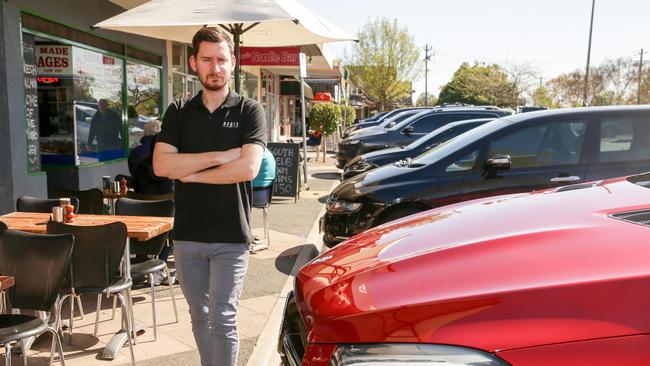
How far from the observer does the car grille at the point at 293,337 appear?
2.00 m

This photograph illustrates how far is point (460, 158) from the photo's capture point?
5.86 meters

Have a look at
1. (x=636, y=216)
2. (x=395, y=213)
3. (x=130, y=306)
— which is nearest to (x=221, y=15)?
(x=395, y=213)

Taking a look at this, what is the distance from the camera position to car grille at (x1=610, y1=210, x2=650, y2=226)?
1.95 metres

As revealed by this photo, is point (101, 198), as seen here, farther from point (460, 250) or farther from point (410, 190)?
point (460, 250)

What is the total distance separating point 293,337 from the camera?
2102mm

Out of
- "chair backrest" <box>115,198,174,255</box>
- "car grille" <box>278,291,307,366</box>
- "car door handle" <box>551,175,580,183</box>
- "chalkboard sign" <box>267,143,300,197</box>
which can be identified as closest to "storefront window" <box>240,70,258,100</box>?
"chalkboard sign" <box>267,143,300,197</box>

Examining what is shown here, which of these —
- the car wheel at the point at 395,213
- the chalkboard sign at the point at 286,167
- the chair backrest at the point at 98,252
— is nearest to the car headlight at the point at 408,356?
the chair backrest at the point at 98,252

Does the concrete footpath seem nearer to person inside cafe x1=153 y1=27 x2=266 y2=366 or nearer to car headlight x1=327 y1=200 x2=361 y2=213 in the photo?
car headlight x1=327 y1=200 x2=361 y2=213

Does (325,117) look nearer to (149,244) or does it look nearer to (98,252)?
(149,244)

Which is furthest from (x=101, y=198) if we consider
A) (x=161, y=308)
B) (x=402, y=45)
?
(x=402, y=45)

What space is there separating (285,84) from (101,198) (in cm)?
2282

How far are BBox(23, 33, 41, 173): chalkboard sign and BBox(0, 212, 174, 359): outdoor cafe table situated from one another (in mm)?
2291

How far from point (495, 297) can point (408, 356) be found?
0.94ft

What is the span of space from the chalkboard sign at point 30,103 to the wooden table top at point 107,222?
7.50ft
